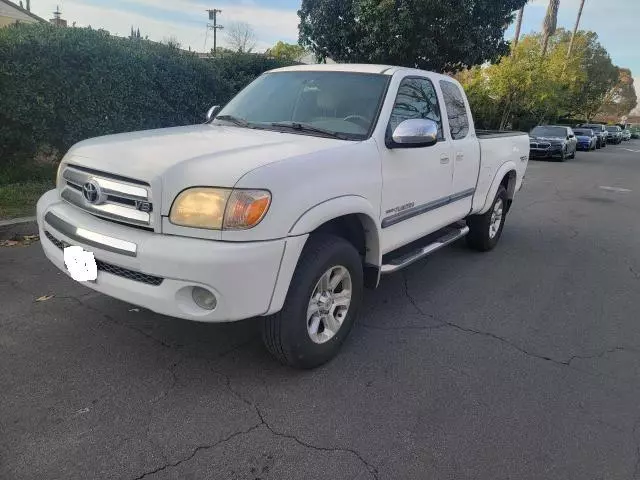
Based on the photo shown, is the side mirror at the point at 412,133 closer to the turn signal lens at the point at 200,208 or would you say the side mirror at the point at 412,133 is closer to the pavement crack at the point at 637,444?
the turn signal lens at the point at 200,208

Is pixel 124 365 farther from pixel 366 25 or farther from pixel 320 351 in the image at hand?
pixel 366 25

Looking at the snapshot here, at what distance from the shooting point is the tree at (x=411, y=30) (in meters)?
13.5

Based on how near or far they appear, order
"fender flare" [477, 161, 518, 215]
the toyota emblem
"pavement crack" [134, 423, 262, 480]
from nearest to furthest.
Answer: "pavement crack" [134, 423, 262, 480] < the toyota emblem < "fender flare" [477, 161, 518, 215]

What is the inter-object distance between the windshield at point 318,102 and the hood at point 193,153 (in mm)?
332

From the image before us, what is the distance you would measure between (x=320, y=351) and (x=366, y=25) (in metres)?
12.8

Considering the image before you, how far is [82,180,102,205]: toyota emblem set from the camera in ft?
9.75

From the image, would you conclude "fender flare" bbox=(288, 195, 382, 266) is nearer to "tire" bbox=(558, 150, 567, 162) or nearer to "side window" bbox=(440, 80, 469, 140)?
"side window" bbox=(440, 80, 469, 140)

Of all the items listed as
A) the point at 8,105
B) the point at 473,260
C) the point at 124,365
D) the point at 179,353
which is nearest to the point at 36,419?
the point at 124,365

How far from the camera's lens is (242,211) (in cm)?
263

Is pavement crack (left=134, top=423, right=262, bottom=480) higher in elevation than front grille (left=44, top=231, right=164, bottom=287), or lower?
lower

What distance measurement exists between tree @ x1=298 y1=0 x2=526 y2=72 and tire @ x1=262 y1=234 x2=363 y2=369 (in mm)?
11865

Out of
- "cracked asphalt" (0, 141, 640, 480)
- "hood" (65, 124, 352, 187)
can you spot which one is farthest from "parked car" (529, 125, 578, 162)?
"hood" (65, 124, 352, 187)

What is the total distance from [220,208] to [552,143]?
21753 mm

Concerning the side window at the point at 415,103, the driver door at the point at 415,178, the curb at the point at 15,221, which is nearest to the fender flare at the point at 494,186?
the driver door at the point at 415,178
